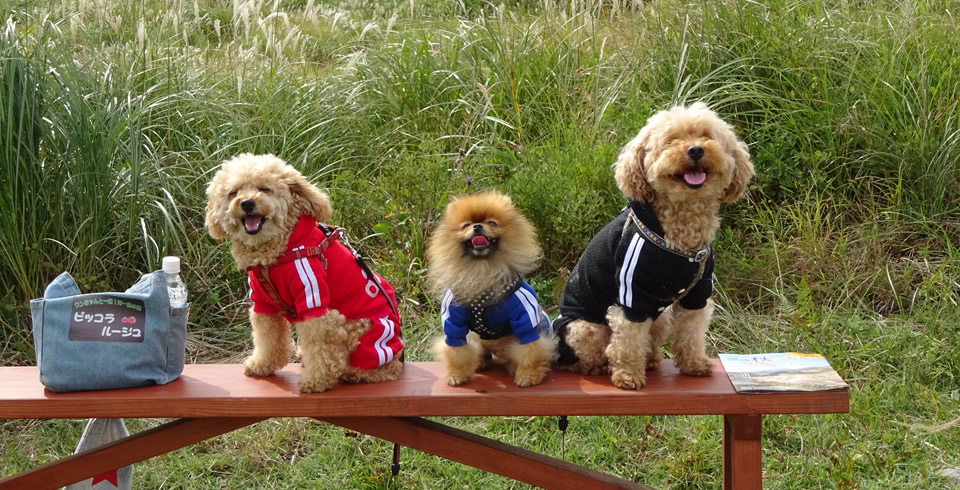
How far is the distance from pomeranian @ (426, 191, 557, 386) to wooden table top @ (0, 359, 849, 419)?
0.42ft

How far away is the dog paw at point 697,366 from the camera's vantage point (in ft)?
9.84

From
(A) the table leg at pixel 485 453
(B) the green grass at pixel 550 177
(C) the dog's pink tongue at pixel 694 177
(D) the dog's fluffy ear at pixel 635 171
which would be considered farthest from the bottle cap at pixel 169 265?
(C) the dog's pink tongue at pixel 694 177

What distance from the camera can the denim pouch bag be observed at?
288 centimetres

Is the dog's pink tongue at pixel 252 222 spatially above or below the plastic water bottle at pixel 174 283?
above

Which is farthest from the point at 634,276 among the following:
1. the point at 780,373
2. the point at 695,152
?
the point at 780,373

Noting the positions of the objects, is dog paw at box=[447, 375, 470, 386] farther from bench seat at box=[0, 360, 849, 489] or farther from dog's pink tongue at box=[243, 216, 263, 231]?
dog's pink tongue at box=[243, 216, 263, 231]

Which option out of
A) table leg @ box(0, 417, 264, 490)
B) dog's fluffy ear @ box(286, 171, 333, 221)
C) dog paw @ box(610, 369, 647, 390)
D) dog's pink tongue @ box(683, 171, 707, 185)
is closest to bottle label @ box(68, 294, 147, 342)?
table leg @ box(0, 417, 264, 490)

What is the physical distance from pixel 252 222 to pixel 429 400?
0.81 meters

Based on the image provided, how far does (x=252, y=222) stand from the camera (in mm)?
2744

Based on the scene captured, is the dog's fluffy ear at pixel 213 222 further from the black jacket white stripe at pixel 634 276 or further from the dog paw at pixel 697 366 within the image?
the dog paw at pixel 697 366

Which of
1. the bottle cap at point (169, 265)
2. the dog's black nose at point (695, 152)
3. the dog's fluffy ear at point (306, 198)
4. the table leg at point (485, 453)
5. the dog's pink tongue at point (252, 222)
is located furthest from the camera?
the bottle cap at point (169, 265)

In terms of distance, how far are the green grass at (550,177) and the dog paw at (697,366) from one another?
946mm

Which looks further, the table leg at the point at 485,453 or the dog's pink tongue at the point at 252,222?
the table leg at the point at 485,453

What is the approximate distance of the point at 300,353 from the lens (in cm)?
323
